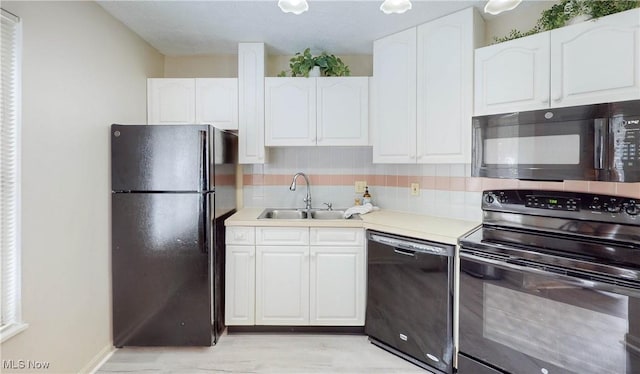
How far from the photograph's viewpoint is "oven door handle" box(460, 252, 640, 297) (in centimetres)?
128

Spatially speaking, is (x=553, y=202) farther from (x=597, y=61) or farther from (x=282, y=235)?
(x=282, y=235)

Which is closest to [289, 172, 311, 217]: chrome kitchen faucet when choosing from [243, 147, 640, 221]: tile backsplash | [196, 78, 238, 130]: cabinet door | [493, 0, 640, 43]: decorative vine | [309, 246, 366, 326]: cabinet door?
[243, 147, 640, 221]: tile backsplash

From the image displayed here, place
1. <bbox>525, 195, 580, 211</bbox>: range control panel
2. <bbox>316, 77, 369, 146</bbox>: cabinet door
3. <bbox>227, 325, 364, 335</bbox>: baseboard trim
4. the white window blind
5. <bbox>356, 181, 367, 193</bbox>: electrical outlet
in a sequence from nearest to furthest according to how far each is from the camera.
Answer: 1. the white window blind
2. <bbox>525, 195, 580, 211</bbox>: range control panel
3. <bbox>227, 325, 364, 335</bbox>: baseboard trim
4. <bbox>316, 77, 369, 146</bbox>: cabinet door
5. <bbox>356, 181, 367, 193</bbox>: electrical outlet

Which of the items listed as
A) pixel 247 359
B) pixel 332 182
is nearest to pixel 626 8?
pixel 332 182

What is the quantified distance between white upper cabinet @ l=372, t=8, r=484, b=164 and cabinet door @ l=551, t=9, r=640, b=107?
0.46 meters

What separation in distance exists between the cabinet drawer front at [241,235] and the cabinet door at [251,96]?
64 centimetres

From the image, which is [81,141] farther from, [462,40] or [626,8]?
[626,8]

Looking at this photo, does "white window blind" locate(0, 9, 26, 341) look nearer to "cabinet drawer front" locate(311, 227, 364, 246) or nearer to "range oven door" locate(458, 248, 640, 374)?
"cabinet drawer front" locate(311, 227, 364, 246)

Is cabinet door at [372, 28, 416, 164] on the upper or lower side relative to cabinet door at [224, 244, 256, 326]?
upper

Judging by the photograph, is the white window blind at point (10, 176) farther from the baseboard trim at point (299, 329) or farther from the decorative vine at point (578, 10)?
the decorative vine at point (578, 10)

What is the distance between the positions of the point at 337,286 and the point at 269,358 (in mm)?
658

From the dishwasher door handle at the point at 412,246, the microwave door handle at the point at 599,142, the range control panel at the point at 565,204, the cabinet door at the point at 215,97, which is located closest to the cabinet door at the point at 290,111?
the cabinet door at the point at 215,97

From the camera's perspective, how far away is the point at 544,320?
58.4 inches

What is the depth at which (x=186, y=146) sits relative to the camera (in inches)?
81.5
